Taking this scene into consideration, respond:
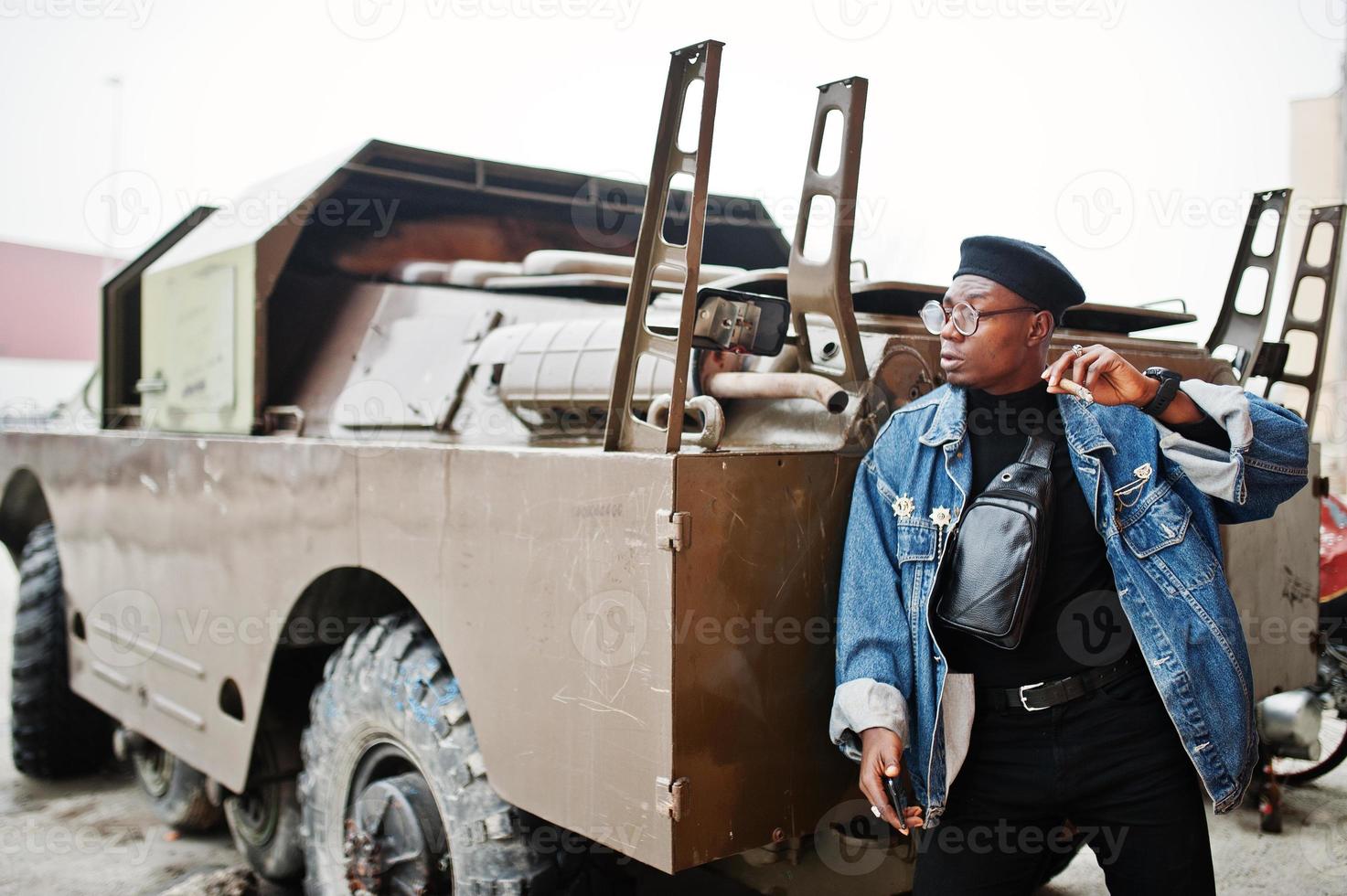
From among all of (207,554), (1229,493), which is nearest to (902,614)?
(1229,493)

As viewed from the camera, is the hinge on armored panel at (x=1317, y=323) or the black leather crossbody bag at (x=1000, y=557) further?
the hinge on armored panel at (x=1317, y=323)

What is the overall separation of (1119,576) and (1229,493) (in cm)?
23

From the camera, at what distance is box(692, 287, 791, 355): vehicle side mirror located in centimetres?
240

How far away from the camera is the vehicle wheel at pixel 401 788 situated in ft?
8.71

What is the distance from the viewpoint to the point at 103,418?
5.01 meters

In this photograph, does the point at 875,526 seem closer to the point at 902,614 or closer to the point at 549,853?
the point at 902,614

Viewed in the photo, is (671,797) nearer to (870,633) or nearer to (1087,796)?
(870,633)

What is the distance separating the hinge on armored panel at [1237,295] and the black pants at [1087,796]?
1.80 meters

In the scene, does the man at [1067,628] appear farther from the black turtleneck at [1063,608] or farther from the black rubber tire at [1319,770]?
the black rubber tire at [1319,770]

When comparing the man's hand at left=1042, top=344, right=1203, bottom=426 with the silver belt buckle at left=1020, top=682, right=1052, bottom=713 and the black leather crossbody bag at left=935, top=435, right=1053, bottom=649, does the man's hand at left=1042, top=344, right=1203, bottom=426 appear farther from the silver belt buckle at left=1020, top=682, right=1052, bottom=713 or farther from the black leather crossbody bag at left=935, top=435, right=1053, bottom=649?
the silver belt buckle at left=1020, top=682, right=1052, bottom=713

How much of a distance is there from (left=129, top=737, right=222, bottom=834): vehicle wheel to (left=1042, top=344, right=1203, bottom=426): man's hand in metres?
3.79
